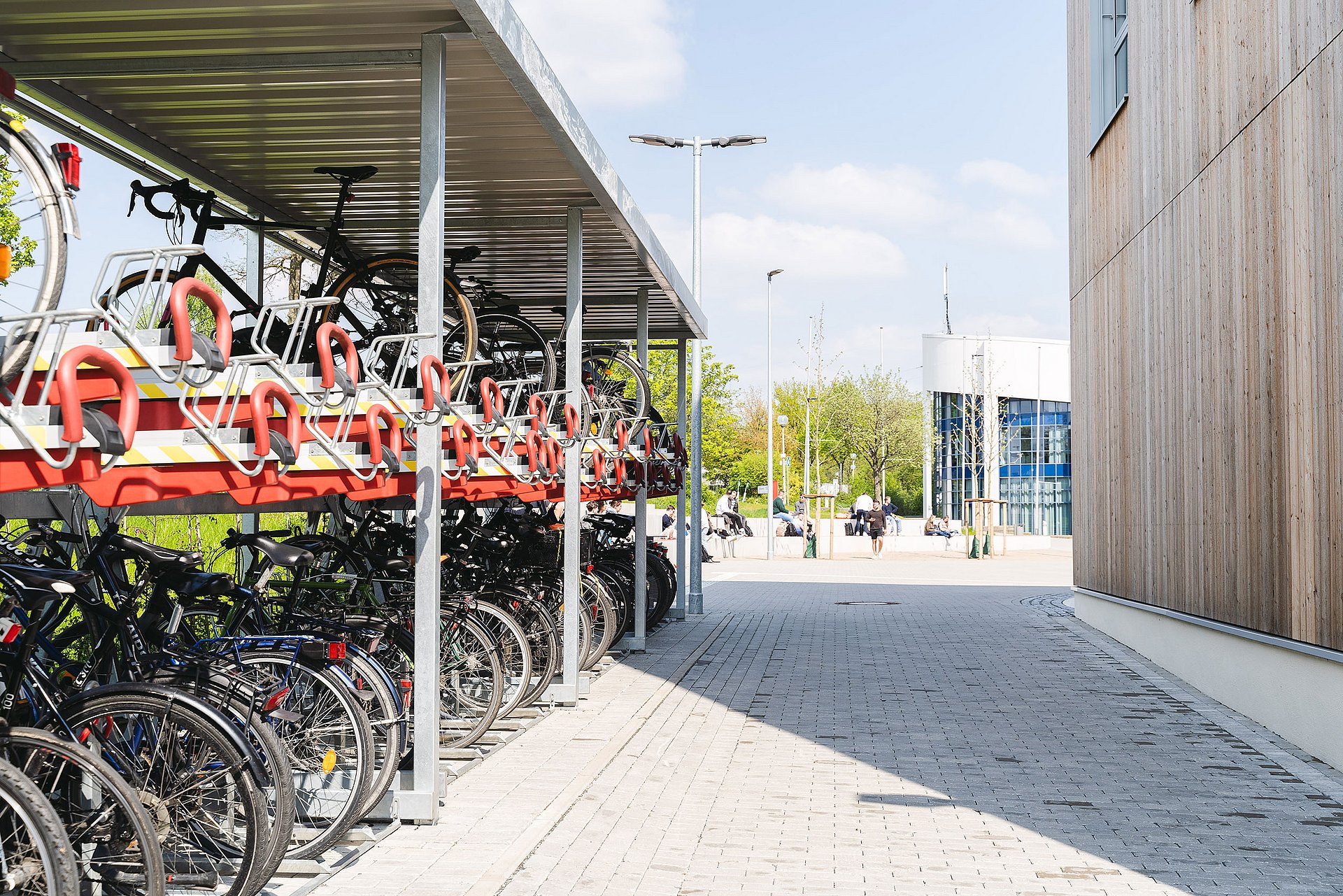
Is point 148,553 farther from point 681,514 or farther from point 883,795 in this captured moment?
point 681,514

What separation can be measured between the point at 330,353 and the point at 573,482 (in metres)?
4.40

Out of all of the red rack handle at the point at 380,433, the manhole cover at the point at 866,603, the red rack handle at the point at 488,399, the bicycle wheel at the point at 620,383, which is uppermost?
the bicycle wheel at the point at 620,383

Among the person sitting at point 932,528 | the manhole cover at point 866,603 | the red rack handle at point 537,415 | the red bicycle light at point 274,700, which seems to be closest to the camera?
the red bicycle light at point 274,700

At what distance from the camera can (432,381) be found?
5.51 m

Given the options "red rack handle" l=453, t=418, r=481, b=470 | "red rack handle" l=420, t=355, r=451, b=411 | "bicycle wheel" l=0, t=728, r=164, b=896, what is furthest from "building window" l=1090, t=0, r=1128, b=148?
"bicycle wheel" l=0, t=728, r=164, b=896

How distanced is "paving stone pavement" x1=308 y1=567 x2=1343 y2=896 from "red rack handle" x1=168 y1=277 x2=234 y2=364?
2272mm

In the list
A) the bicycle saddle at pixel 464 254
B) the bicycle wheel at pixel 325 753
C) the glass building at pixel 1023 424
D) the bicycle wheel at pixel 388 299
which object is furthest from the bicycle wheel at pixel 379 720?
the glass building at pixel 1023 424

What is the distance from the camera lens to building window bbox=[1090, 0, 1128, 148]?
43.9ft

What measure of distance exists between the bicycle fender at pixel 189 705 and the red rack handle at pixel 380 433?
1353 mm

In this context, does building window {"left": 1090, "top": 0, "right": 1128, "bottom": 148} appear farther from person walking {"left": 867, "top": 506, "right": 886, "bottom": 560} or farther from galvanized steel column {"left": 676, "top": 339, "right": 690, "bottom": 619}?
person walking {"left": 867, "top": 506, "right": 886, "bottom": 560}

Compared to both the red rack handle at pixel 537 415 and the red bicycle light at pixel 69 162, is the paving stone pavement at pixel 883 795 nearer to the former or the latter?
the red rack handle at pixel 537 415

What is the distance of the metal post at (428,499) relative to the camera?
595 centimetres

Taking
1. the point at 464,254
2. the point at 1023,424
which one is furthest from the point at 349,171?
the point at 1023,424

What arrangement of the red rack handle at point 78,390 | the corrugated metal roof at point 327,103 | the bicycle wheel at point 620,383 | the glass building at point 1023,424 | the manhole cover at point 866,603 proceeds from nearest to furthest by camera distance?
1. the red rack handle at point 78,390
2. the corrugated metal roof at point 327,103
3. the bicycle wheel at point 620,383
4. the manhole cover at point 866,603
5. the glass building at point 1023,424
